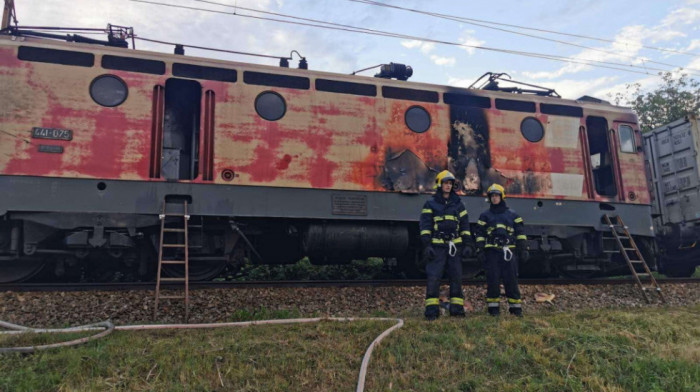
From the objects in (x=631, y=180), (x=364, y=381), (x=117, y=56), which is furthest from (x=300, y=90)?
(x=631, y=180)

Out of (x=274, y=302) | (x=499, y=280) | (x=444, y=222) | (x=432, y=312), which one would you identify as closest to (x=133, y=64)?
(x=274, y=302)

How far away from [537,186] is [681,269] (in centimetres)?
583

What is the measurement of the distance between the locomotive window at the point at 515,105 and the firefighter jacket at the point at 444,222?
363 cm

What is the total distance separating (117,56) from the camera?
7.16 m

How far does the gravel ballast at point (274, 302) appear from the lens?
591 centimetres

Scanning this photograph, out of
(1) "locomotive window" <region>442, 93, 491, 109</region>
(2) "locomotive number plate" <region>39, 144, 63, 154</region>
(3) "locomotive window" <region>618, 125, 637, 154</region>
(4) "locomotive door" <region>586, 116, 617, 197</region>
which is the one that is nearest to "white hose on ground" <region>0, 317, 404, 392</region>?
(2) "locomotive number plate" <region>39, 144, 63, 154</region>

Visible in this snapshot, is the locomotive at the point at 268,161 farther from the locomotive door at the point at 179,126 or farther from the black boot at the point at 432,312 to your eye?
the black boot at the point at 432,312

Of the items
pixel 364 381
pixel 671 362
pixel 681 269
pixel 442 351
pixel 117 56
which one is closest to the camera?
pixel 364 381

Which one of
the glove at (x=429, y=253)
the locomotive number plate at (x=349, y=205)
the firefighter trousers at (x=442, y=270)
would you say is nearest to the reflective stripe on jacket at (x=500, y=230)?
the firefighter trousers at (x=442, y=270)

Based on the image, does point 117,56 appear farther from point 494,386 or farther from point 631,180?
point 631,180

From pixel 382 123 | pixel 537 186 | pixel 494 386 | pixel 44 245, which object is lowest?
pixel 494 386

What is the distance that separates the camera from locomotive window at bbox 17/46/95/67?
6.81m

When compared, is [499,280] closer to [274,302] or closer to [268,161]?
[274,302]

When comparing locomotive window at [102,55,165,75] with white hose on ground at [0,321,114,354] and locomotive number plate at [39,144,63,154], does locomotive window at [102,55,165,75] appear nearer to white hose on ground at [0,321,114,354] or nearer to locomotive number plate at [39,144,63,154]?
locomotive number plate at [39,144,63,154]
